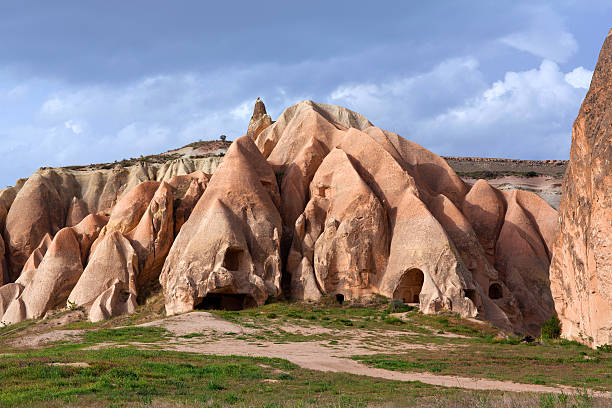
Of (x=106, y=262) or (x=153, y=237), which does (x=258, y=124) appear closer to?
(x=153, y=237)

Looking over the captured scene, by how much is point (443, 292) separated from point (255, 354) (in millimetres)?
14424

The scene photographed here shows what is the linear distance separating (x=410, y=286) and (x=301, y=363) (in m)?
17.8

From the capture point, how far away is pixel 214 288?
31.9 meters

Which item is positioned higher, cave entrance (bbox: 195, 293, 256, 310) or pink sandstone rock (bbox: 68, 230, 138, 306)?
pink sandstone rock (bbox: 68, 230, 138, 306)

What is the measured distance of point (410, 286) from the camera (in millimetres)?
34469

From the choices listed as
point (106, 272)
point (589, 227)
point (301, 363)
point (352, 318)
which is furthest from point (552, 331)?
point (106, 272)

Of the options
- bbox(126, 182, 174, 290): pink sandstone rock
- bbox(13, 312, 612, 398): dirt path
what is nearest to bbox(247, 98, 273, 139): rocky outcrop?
bbox(126, 182, 174, 290): pink sandstone rock

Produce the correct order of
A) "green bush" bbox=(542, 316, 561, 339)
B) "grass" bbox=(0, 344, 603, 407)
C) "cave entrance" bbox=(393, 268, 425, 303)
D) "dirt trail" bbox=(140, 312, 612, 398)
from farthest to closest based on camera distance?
"cave entrance" bbox=(393, 268, 425, 303)
"green bush" bbox=(542, 316, 561, 339)
"dirt trail" bbox=(140, 312, 612, 398)
"grass" bbox=(0, 344, 603, 407)

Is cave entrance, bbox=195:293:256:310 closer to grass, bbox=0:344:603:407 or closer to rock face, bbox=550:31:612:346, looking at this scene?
rock face, bbox=550:31:612:346

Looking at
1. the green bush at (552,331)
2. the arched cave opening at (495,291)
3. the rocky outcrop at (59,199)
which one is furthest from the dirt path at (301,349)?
the rocky outcrop at (59,199)

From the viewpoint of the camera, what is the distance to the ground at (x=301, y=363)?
10906mm

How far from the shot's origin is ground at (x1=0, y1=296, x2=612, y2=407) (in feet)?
35.8

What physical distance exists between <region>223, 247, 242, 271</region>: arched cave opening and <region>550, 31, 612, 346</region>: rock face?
16793 millimetres

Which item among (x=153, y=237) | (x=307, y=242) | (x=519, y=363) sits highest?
(x=307, y=242)
